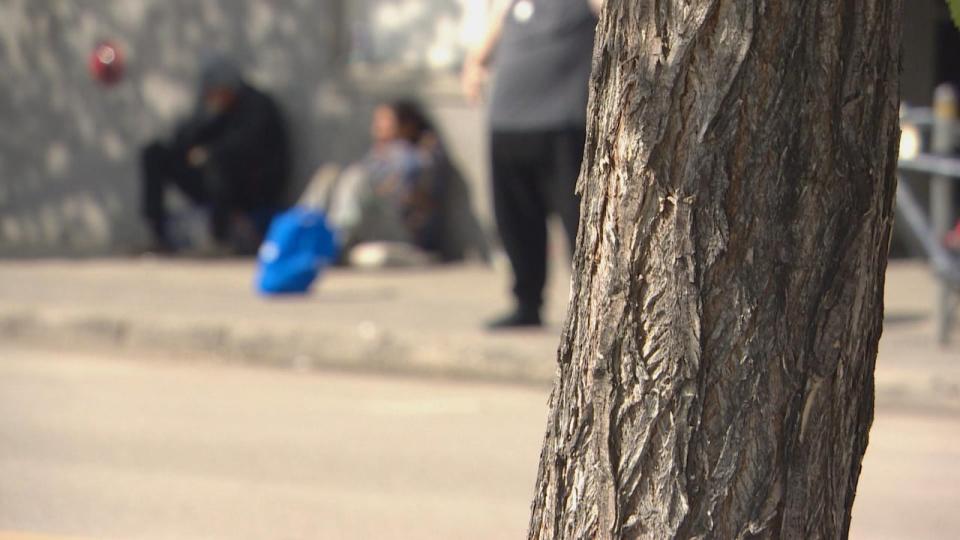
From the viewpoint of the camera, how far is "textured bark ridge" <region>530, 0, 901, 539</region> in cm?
248

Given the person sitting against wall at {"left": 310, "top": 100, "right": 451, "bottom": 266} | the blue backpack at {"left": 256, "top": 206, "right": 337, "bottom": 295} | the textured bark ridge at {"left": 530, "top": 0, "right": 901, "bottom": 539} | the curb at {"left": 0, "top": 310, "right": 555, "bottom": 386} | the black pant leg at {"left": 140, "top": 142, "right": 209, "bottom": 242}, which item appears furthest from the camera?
the black pant leg at {"left": 140, "top": 142, "right": 209, "bottom": 242}

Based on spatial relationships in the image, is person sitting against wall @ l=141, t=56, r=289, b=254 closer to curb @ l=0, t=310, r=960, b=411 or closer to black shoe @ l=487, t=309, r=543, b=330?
curb @ l=0, t=310, r=960, b=411

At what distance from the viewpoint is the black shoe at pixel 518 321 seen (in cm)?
812

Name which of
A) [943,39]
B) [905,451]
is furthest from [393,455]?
[943,39]

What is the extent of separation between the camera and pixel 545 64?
7457mm

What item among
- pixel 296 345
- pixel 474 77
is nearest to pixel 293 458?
pixel 296 345

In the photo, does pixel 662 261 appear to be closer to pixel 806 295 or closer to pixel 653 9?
pixel 806 295

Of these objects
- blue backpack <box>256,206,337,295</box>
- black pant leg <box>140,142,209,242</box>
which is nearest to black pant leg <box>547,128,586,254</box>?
blue backpack <box>256,206,337,295</box>

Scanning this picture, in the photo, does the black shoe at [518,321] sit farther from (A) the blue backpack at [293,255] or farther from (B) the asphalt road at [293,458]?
(A) the blue backpack at [293,255]

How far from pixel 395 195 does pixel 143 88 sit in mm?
2334

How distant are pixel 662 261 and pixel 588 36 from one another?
5.01 meters

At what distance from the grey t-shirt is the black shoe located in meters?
0.98

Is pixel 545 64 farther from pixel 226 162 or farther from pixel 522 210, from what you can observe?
pixel 226 162

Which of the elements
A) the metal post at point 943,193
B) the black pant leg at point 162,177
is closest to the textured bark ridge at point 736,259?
the metal post at point 943,193
